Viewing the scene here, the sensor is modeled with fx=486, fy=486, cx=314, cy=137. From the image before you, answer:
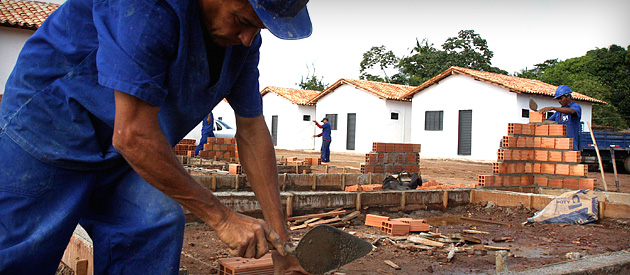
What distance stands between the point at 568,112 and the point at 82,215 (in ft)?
28.7

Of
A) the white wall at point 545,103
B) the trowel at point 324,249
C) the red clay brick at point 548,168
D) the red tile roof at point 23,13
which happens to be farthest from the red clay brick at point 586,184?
the red tile roof at point 23,13

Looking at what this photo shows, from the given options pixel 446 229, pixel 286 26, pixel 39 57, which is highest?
pixel 286 26

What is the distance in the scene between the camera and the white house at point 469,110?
20.1 metres

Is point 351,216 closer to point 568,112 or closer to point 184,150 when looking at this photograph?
point 568,112

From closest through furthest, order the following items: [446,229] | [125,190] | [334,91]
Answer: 1. [125,190]
2. [446,229]
3. [334,91]

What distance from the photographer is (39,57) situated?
4.88 feet

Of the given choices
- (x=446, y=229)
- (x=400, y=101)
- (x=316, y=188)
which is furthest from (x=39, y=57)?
(x=400, y=101)

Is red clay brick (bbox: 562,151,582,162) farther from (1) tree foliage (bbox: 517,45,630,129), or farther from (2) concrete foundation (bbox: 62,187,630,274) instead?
(1) tree foliage (bbox: 517,45,630,129)

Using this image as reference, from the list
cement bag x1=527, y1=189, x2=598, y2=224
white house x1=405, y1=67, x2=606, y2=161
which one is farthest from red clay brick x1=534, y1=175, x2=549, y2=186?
white house x1=405, y1=67, x2=606, y2=161

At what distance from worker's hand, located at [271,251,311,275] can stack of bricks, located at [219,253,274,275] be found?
0.76 metres

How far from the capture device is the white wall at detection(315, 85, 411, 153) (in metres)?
25.3

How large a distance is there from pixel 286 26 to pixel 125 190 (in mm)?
737

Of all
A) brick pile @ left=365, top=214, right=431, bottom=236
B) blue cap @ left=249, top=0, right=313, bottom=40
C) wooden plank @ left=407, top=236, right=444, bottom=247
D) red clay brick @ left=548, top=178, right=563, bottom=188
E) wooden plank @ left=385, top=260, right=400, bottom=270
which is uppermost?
blue cap @ left=249, top=0, right=313, bottom=40

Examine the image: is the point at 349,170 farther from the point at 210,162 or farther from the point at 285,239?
the point at 285,239
